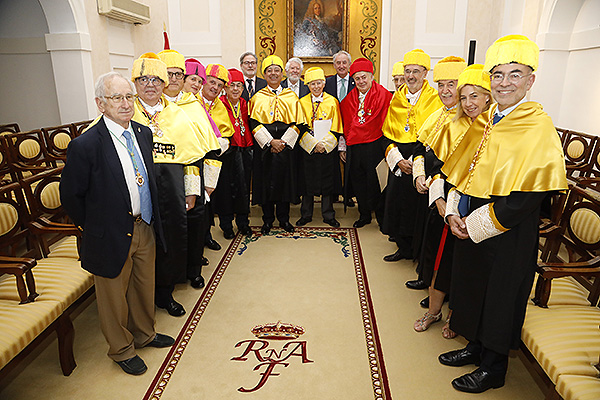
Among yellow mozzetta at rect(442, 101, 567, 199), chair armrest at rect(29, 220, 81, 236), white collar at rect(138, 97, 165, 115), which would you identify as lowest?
chair armrest at rect(29, 220, 81, 236)

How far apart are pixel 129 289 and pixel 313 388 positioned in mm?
1270

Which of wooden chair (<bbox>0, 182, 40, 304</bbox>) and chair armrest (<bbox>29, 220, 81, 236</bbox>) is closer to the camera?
wooden chair (<bbox>0, 182, 40, 304</bbox>)

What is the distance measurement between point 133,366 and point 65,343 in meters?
0.42

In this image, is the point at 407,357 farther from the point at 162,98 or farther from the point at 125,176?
the point at 162,98

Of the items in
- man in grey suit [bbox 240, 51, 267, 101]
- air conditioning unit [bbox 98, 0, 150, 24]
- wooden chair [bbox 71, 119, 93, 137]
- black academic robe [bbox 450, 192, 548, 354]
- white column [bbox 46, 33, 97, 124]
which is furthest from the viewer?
air conditioning unit [bbox 98, 0, 150, 24]

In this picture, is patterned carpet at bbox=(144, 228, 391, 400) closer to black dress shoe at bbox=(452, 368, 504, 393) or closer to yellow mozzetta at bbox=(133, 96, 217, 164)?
black dress shoe at bbox=(452, 368, 504, 393)

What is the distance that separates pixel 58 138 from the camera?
5562 millimetres

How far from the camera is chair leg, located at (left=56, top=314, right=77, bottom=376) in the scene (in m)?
2.43

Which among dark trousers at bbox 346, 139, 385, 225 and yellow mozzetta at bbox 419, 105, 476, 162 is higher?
yellow mozzetta at bbox 419, 105, 476, 162

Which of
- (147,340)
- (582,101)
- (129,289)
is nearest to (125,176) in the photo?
(129,289)

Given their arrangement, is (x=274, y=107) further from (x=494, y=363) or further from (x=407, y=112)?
(x=494, y=363)

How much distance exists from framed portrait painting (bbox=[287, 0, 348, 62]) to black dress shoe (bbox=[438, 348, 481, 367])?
567 cm

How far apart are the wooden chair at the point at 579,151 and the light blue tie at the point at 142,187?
4671 millimetres

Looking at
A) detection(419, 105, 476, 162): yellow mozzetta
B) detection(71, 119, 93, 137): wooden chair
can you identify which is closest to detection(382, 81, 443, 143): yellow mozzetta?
detection(419, 105, 476, 162): yellow mozzetta
